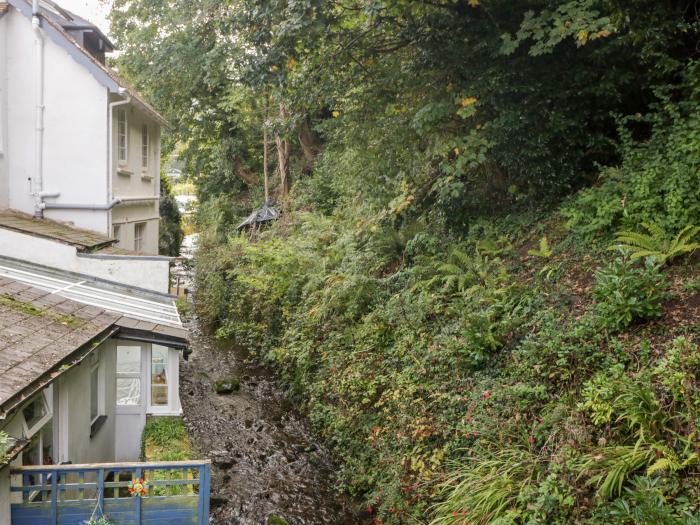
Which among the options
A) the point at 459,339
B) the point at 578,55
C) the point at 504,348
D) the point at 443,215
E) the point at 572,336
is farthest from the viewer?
the point at 443,215

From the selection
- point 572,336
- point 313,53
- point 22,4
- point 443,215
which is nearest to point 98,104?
point 22,4

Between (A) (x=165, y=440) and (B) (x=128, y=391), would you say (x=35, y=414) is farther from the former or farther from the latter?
(B) (x=128, y=391)

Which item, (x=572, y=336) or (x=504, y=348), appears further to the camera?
(x=504, y=348)

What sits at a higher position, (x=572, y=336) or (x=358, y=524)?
(x=572, y=336)

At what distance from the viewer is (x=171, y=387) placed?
34.4ft

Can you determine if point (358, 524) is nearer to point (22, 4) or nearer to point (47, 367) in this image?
point (47, 367)

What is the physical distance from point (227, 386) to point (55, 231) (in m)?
5.98

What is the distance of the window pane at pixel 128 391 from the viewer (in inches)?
428

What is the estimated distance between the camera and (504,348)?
9.05m

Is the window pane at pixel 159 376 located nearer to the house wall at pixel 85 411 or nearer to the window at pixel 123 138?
the house wall at pixel 85 411

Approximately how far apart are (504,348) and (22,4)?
570 inches

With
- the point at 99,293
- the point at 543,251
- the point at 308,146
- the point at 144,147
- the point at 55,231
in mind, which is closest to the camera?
the point at 543,251

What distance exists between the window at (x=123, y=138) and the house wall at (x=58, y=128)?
149cm

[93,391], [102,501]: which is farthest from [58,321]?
[102,501]
